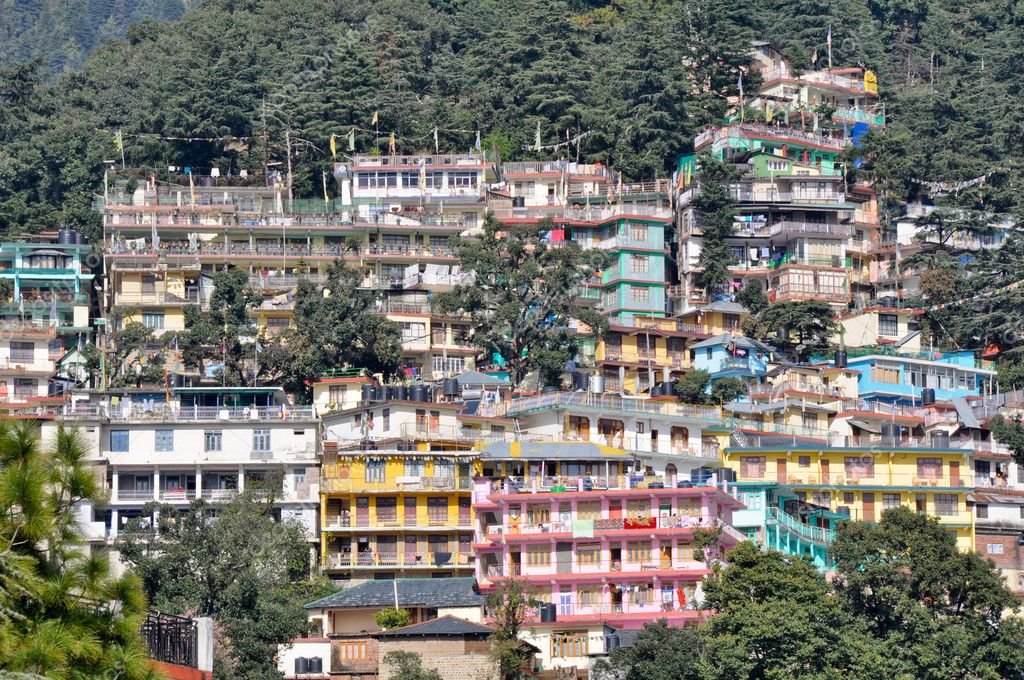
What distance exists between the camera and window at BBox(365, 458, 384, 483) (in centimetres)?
7012

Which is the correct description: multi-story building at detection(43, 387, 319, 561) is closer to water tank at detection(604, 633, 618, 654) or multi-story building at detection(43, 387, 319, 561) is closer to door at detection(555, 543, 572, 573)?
door at detection(555, 543, 572, 573)

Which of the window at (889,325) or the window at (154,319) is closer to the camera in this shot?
the window at (154,319)

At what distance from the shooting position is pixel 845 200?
330 feet

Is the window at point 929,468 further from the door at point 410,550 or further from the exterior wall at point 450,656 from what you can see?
the exterior wall at point 450,656

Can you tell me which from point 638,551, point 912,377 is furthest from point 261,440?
point 912,377

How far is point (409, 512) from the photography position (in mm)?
69750

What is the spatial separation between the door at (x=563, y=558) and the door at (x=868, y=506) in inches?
541

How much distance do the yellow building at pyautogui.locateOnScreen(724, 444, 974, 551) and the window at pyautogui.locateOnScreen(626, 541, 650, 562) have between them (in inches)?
365

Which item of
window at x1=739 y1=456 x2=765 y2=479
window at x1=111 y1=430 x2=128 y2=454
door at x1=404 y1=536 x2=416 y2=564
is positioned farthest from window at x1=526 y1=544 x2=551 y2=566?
window at x1=111 y1=430 x2=128 y2=454

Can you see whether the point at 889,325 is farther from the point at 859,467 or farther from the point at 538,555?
the point at 538,555

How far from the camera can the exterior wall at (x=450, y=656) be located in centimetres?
5575

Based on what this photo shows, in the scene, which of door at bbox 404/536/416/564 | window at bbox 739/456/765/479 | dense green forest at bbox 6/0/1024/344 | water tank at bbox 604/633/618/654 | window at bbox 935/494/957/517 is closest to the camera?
water tank at bbox 604/633/618/654

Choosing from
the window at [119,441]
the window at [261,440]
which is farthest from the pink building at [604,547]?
the window at [119,441]

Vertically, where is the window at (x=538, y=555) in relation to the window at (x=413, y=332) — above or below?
below
